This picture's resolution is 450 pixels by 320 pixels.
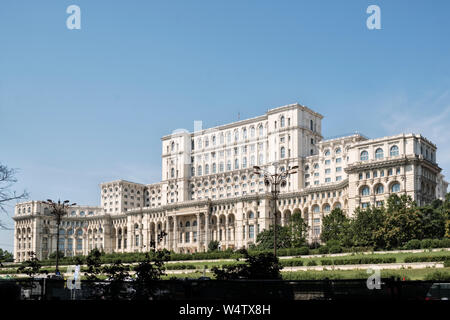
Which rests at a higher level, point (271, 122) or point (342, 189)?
point (271, 122)

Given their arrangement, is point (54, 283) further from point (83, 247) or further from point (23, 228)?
point (23, 228)

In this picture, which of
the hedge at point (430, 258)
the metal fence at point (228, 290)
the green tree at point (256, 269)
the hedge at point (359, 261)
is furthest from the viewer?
the hedge at point (359, 261)

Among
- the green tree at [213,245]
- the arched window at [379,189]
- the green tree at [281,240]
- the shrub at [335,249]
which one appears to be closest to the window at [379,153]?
the arched window at [379,189]

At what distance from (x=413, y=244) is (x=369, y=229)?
27.4 ft

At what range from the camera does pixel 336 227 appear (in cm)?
9369

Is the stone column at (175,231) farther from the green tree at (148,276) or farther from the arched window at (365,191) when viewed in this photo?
the green tree at (148,276)

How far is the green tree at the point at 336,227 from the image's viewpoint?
282 feet

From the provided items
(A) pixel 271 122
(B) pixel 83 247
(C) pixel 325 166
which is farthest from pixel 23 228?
(C) pixel 325 166

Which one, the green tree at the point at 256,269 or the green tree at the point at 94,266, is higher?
the green tree at the point at 94,266

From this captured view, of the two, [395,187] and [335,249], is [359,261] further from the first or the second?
[395,187]

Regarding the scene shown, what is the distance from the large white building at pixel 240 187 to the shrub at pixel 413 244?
70.1 feet
